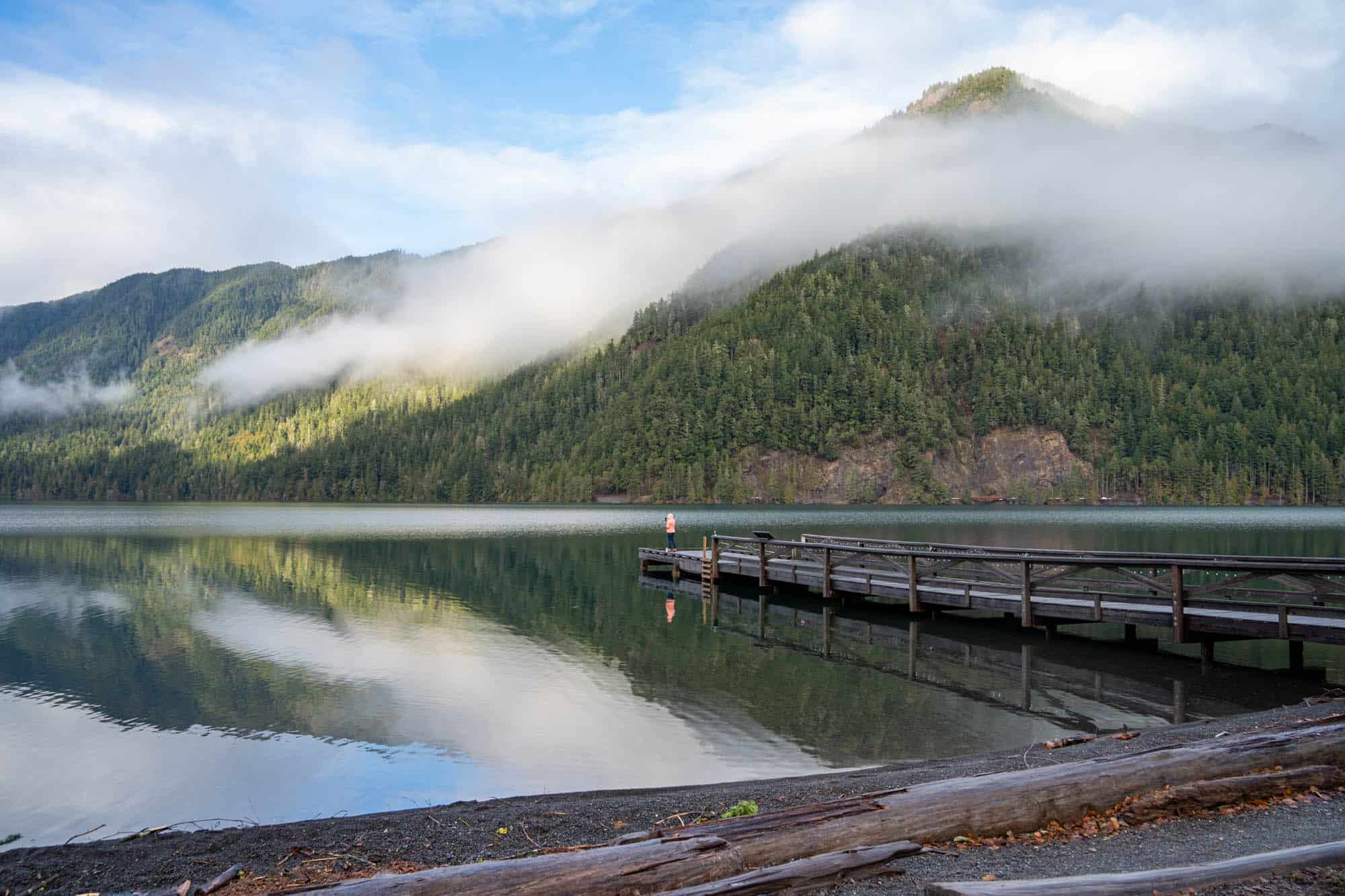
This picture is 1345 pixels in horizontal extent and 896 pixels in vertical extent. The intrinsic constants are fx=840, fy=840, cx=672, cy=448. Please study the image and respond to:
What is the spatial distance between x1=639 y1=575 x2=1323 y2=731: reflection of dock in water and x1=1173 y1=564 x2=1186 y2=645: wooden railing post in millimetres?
737

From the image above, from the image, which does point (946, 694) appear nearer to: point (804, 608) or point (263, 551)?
point (804, 608)

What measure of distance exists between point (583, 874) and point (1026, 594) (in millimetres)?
20364

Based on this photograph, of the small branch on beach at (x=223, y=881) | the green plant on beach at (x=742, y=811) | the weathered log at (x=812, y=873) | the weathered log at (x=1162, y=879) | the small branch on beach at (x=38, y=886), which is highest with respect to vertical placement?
the weathered log at (x=1162, y=879)

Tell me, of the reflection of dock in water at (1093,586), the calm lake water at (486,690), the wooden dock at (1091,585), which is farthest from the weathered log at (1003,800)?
the reflection of dock in water at (1093,586)

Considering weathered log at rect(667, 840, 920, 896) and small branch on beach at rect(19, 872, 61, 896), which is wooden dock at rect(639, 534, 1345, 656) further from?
small branch on beach at rect(19, 872, 61, 896)

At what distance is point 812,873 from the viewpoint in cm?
632

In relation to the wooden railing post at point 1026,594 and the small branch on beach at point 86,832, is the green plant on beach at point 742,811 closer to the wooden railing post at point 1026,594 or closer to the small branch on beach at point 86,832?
the small branch on beach at point 86,832

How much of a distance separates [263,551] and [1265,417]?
19088cm

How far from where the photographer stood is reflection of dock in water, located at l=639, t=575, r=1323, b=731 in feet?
52.8

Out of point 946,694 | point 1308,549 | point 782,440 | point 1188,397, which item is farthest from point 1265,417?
point 946,694

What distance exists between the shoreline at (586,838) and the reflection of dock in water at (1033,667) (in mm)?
3038

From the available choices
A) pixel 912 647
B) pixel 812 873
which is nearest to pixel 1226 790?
pixel 812 873

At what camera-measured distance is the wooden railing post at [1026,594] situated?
921 inches

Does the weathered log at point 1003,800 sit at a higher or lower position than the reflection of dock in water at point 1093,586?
higher
